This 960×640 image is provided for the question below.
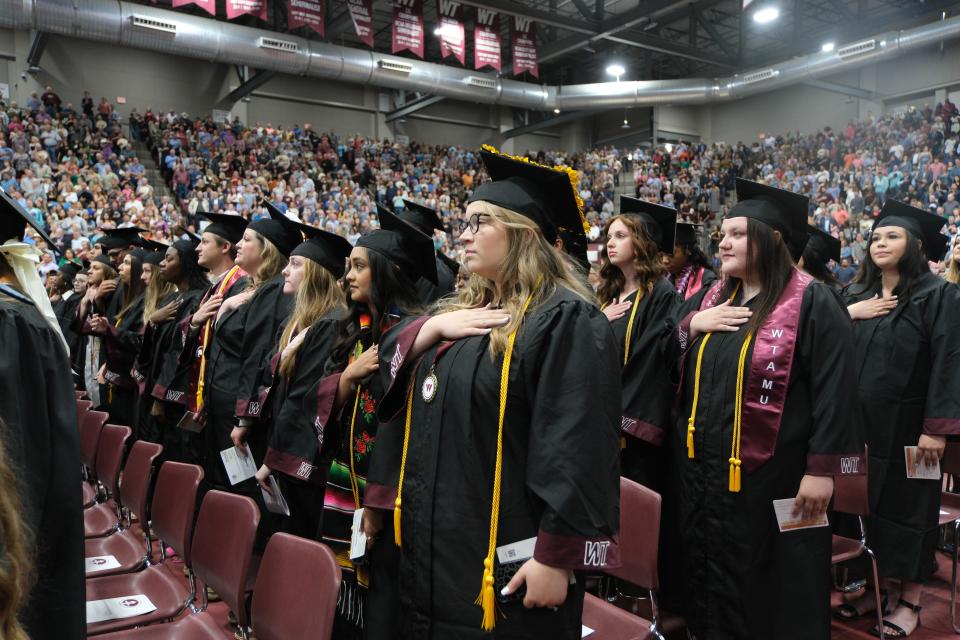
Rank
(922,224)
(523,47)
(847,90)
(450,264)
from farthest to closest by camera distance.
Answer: (847,90) → (523,47) → (450,264) → (922,224)

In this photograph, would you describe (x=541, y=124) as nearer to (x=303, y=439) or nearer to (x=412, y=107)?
(x=412, y=107)

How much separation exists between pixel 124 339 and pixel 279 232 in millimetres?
2189

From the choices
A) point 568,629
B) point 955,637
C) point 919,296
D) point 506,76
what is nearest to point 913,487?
point 955,637

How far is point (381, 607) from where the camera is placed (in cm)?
222

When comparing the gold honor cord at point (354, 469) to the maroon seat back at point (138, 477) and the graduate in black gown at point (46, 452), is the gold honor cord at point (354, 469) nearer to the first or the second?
the graduate in black gown at point (46, 452)

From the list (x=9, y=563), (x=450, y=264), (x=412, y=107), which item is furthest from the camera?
(x=412, y=107)

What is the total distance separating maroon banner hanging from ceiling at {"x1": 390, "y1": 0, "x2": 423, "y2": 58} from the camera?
17.7m

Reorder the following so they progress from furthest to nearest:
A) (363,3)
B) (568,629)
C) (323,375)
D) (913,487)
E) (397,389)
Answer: (363,3), (913,487), (323,375), (397,389), (568,629)

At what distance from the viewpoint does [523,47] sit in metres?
20.3

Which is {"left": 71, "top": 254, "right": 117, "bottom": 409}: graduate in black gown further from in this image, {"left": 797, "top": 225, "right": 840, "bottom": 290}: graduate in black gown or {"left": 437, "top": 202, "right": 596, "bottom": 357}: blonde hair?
{"left": 797, "top": 225, "right": 840, "bottom": 290}: graduate in black gown

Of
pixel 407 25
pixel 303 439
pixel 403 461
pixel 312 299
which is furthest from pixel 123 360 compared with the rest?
pixel 407 25

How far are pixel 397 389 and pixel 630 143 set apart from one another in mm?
28214

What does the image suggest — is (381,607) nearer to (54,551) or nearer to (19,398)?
(54,551)

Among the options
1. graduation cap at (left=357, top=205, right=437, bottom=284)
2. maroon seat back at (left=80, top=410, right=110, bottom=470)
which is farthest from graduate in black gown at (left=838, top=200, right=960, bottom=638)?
maroon seat back at (left=80, top=410, right=110, bottom=470)
